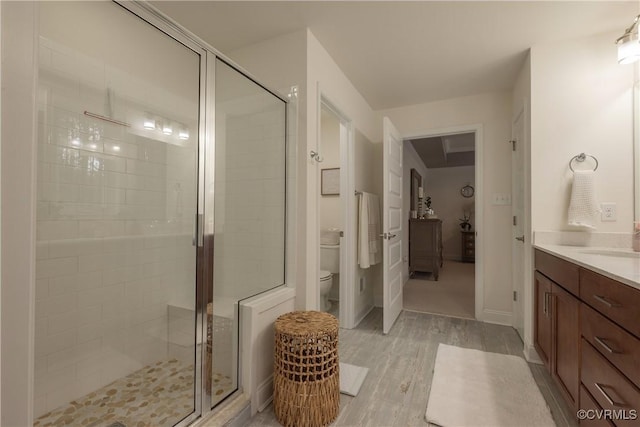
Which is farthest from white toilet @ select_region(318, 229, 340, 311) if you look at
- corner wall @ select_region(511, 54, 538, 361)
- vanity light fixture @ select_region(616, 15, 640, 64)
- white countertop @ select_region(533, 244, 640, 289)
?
vanity light fixture @ select_region(616, 15, 640, 64)

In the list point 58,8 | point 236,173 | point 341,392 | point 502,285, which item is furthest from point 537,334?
point 58,8

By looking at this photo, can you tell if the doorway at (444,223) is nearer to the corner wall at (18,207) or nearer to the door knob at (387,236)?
the door knob at (387,236)

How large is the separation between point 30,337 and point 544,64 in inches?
124

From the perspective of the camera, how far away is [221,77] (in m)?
1.60

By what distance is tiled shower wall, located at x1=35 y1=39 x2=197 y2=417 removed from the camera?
1.35 m

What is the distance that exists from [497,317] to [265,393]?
7.92 ft

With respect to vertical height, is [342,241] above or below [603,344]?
above

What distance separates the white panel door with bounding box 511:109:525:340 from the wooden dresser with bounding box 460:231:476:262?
4.07 m

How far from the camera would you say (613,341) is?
1.04 meters

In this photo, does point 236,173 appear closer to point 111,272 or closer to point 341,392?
point 111,272

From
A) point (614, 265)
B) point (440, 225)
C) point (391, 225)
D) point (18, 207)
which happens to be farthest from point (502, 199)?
point (18, 207)

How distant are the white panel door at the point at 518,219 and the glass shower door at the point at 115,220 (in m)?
2.58

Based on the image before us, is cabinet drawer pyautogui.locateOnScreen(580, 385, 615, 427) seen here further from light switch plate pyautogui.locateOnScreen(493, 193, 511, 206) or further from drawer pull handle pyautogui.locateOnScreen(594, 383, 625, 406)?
light switch plate pyautogui.locateOnScreen(493, 193, 511, 206)

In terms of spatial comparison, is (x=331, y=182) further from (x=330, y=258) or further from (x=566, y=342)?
(x=566, y=342)
